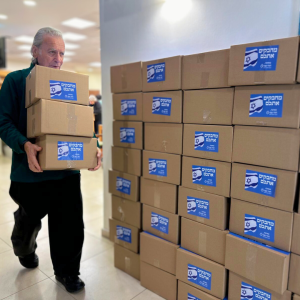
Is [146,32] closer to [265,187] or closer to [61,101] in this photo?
[61,101]

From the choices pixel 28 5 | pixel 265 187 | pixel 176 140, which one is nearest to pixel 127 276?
pixel 176 140

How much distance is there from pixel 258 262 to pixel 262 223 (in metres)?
0.18

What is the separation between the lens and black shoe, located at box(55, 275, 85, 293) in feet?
5.16

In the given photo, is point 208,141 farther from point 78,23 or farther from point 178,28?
point 78,23

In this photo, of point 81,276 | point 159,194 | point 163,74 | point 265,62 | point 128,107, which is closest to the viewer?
point 265,62

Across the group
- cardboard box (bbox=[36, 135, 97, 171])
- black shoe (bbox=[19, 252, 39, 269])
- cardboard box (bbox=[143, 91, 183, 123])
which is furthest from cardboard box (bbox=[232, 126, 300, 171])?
black shoe (bbox=[19, 252, 39, 269])

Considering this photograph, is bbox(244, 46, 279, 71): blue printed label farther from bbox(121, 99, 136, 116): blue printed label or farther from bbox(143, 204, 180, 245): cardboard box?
bbox(143, 204, 180, 245): cardboard box

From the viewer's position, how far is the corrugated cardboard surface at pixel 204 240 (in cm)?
130

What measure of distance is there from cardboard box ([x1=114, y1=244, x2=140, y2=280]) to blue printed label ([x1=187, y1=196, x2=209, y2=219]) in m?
0.59

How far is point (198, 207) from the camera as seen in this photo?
1.36 m

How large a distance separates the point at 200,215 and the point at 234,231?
0.19 m

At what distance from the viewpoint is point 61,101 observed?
1260mm

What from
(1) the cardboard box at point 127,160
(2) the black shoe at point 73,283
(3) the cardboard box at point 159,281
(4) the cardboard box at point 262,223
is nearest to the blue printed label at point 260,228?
(4) the cardboard box at point 262,223

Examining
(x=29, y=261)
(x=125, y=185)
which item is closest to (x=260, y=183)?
(x=125, y=185)
